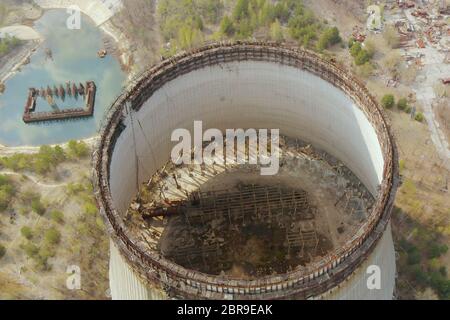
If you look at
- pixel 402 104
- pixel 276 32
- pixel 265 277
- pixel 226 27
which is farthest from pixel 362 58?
pixel 265 277

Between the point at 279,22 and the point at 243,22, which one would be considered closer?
the point at 243,22

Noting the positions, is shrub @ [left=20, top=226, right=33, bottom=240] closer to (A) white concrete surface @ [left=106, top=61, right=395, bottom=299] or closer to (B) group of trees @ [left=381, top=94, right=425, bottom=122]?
(A) white concrete surface @ [left=106, top=61, right=395, bottom=299]

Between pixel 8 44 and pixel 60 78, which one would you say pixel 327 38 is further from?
pixel 8 44

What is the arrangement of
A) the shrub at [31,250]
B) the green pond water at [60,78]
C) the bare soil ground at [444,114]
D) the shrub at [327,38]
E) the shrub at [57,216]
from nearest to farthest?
the shrub at [31,250] < the shrub at [57,216] < the bare soil ground at [444,114] < the green pond water at [60,78] < the shrub at [327,38]

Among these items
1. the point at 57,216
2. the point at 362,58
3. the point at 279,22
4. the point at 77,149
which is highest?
the point at 279,22

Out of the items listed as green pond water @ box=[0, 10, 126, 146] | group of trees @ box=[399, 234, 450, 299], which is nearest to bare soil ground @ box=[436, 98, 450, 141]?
group of trees @ box=[399, 234, 450, 299]

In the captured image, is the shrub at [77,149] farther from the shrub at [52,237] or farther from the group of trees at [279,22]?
the group of trees at [279,22]

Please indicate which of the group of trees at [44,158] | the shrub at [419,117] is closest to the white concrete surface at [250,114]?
the group of trees at [44,158]
